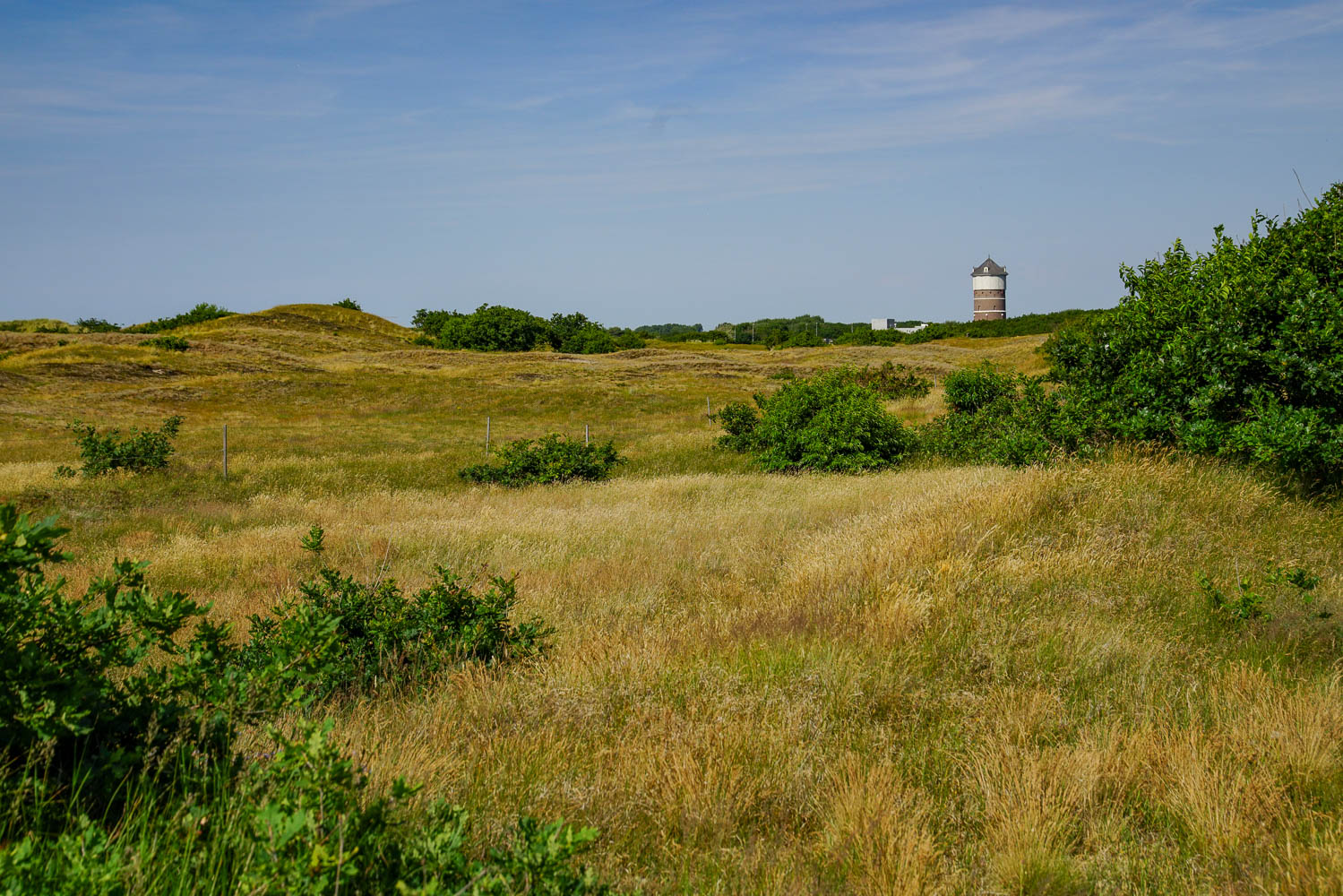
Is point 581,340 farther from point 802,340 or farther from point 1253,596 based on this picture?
point 1253,596

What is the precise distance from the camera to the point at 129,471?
21.9 metres

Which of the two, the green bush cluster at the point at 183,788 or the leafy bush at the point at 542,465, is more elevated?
the green bush cluster at the point at 183,788

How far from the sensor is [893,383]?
42375 mm

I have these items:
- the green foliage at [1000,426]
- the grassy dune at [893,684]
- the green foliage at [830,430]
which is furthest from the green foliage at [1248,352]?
the green foliage at [830,430]

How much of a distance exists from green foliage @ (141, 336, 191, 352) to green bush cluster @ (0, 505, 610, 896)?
2645 inches

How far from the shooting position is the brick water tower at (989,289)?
127938mm

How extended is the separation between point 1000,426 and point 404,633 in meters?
16.4

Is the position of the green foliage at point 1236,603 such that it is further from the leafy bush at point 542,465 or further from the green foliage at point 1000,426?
the leafy bush at point 542,465

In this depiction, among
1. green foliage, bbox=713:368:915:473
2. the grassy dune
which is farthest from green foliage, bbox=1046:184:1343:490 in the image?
green foliage, bbox=713:368:915:473

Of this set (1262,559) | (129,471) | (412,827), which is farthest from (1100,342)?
(129,471)

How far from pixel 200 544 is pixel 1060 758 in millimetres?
12079

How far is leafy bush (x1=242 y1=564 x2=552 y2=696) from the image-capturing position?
18.0 feet

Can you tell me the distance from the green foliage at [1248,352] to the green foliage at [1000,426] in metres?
1.50

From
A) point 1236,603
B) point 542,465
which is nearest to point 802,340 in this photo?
point 542,465
